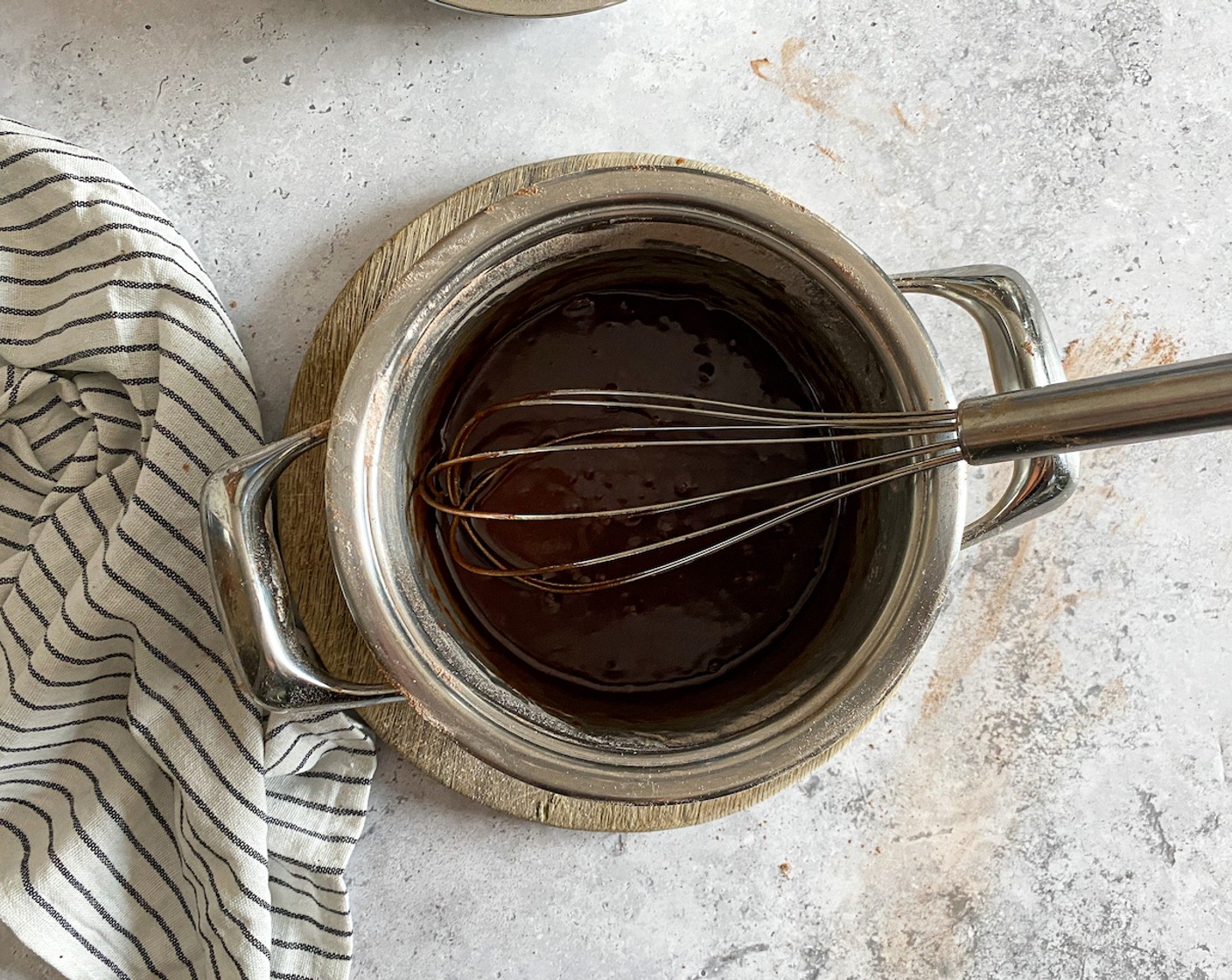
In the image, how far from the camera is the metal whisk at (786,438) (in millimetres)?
287

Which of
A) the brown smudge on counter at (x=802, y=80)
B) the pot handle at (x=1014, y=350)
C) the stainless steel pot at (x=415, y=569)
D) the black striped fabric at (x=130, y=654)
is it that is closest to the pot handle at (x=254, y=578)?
the stainless steel pot at (x=415, y=569)

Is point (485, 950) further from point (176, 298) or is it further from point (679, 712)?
point (176, 298)

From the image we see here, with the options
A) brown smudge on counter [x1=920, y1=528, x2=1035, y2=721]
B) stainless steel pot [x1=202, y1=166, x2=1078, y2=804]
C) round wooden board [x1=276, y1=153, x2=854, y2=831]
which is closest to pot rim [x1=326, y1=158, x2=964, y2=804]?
stainless steel pot [x1=202, y1=166, x2=1078, y2=804]

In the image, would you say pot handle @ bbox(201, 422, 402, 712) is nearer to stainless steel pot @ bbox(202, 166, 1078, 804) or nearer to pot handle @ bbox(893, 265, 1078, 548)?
stainless steel pot @ bbox(202, 166, 1078, 804)

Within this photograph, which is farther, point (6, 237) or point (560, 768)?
point (6, 237)

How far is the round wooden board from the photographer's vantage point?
0.47 m

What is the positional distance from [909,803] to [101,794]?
450 mm

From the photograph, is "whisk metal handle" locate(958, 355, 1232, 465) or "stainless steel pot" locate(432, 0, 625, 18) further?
"stainless steel pot" locate(432, 0, 625, 18)

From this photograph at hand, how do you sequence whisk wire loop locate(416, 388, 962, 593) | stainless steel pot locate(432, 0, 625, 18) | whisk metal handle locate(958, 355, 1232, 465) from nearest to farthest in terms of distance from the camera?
whisk metal handle locate(958, 355, 1232, 465) < whisk wire loop locate(416, 388, 962, 593) < stainless steel pot locate(432, 0, 625, 18)

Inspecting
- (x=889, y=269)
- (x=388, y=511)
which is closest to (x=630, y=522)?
(x=388, y=511)

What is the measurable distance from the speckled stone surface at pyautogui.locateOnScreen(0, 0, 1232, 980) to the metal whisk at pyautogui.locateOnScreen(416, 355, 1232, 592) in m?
0.17

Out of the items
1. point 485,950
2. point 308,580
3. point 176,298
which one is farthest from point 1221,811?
point 176,298

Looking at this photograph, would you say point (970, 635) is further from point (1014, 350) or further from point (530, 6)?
point (530, 6)

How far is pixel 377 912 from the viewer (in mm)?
548
